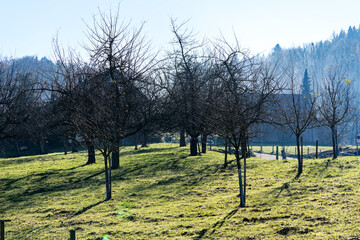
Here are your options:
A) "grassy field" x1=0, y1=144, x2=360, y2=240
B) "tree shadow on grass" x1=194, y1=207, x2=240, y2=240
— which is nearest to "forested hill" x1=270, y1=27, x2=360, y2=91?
"grassy field" x1=0, y1=144, x2=360, y2=240

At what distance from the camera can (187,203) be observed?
13.2 metres

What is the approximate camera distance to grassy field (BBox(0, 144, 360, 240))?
9320 millimetres

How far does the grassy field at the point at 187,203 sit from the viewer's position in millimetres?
9320

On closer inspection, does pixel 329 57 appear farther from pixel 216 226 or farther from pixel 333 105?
pixel 216 226

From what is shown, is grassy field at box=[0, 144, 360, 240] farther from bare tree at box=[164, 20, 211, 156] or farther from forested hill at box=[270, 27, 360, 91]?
forested hill at box=[270, 27, 360, 91]

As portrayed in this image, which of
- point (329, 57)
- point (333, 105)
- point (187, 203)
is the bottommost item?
point (187, 203)

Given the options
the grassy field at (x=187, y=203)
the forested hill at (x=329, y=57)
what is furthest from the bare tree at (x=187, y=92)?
the forested hill at (x=329, y=57)

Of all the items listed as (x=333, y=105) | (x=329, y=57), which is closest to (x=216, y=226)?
(x=333, y=105)

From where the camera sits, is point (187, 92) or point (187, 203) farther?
point (187, 92)

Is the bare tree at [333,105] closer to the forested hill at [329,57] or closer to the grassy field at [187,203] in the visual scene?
the grassy field at [187,203]

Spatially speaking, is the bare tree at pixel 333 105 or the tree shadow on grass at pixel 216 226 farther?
the bare tree at pixel 333 105

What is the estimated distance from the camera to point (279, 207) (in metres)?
11.0

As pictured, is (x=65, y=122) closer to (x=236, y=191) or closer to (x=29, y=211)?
(x=29, y=211)

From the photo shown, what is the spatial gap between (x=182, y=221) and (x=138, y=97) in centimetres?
1277
